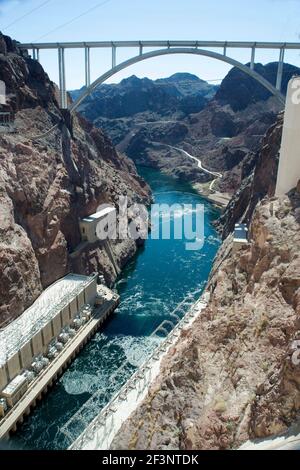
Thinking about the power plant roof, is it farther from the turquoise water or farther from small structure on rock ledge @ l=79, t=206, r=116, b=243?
small structure on rock ledge @ l=79, t=206, r=116, b=243

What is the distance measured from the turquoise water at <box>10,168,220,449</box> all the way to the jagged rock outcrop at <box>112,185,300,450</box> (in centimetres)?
1594

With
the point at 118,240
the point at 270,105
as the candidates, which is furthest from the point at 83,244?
the point at 270,105

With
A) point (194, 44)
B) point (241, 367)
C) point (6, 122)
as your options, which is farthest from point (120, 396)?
point (194, 44)

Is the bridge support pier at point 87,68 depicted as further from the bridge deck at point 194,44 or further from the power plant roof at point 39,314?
the power plant roof at point 39,314

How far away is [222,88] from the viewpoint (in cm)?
13725

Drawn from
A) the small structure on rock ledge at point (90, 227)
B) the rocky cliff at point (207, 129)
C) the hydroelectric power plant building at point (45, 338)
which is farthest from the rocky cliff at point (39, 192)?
the rocky cliff at point (207, 129)

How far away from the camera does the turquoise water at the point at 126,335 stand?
27.6 m

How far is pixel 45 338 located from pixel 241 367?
24154 millimetres

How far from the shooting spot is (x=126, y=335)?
37531mm

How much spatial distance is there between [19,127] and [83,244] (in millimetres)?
14359

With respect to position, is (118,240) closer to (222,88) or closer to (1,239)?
(1,239)

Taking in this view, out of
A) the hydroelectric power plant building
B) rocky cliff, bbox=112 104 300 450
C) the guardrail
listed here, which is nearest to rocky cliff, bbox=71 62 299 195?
the hydroelectric power plant building

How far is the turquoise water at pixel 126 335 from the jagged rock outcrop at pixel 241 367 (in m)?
15.9

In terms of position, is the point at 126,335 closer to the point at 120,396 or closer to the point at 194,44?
the point at 120,396
